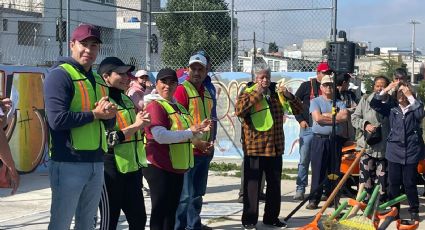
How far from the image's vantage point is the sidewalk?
779 centimetres

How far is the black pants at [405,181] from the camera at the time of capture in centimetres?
789

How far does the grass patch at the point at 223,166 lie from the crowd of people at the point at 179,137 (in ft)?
10.7

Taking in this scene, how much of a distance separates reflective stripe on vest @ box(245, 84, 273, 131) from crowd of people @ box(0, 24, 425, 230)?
1 cm

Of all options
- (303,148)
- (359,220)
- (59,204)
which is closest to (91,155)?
(59,204)

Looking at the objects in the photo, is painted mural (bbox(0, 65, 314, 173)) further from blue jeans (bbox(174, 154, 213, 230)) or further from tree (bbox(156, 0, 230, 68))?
tree (bbox(156, 0, 230, 68))

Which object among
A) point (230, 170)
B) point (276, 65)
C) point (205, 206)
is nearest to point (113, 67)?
point (205, 206)

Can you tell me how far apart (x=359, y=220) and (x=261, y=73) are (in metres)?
2.34

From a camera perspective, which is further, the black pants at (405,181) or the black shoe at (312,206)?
the black shoe at (312,206)

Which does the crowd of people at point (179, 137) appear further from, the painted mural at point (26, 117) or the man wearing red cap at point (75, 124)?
the painted mural at point (26, 117)

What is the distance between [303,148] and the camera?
9969mm

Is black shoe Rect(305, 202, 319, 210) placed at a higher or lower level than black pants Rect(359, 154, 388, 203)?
lower

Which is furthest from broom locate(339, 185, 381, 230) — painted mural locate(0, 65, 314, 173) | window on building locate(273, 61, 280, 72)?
window on building locate(273, 61, 280, 72)

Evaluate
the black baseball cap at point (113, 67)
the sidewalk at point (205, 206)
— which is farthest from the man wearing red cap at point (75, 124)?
the sidewalk at point (205, 206)

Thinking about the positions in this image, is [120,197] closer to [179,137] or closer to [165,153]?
[165,153]
